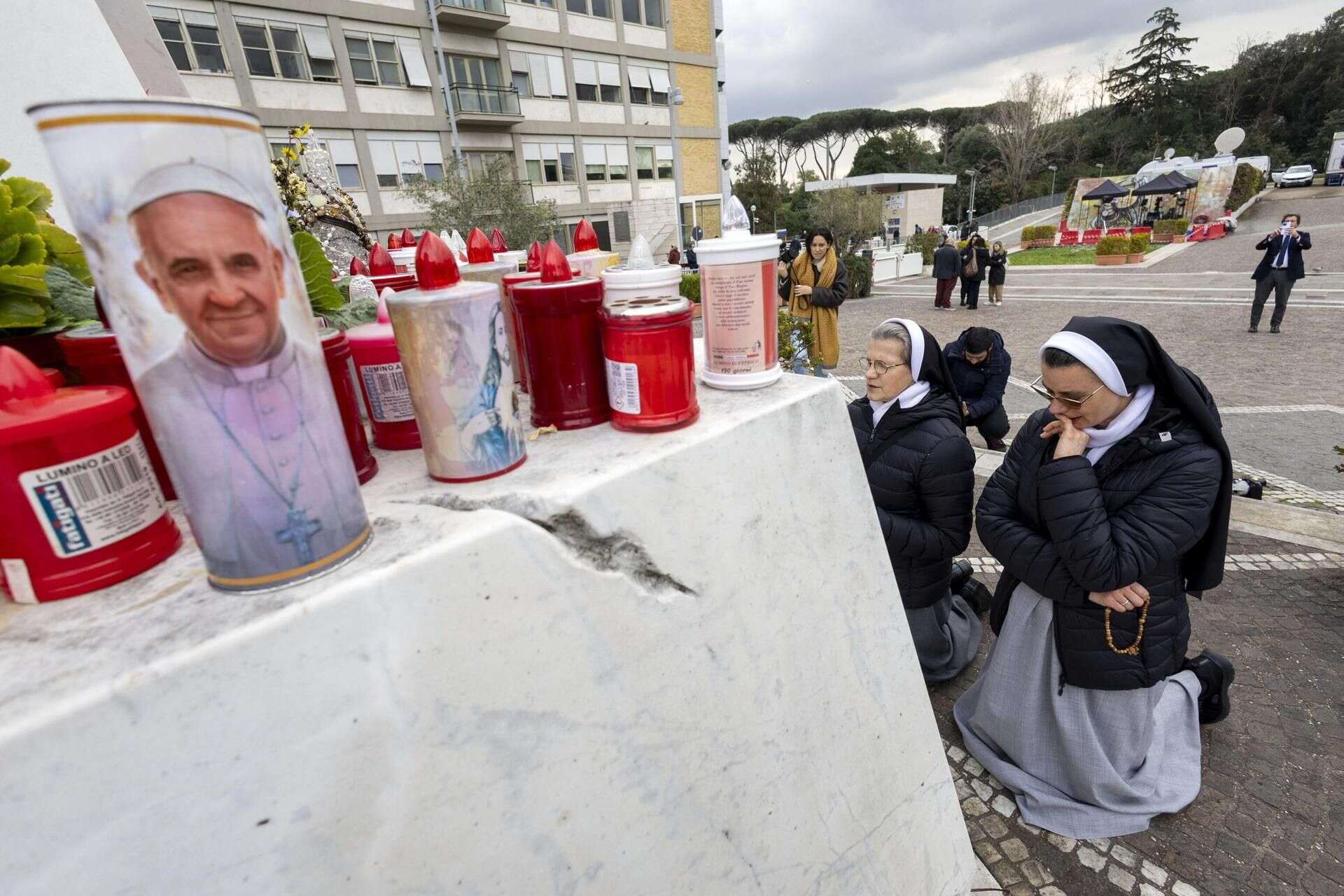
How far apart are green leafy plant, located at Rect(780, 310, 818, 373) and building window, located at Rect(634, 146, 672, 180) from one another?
23.0 meters

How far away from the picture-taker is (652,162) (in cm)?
2720

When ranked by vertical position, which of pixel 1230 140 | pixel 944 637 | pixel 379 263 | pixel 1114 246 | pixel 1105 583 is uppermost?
pixel 1230 140

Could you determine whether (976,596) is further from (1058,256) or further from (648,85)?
(648,85)

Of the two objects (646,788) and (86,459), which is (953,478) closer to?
(646,788)

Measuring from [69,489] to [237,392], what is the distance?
12.9 inches

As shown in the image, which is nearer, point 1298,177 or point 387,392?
point 387,392

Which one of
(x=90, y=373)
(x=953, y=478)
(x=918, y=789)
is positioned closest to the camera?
(x=90, y=373)

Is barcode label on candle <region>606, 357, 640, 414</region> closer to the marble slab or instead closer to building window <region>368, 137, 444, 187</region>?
the marble slab

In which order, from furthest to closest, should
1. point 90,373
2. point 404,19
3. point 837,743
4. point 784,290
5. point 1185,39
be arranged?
point 1185,39
point 404,19
point 784,290
point 837,743
point 90,373

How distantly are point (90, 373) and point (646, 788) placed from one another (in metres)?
1.33

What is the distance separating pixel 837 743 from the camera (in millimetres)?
1665

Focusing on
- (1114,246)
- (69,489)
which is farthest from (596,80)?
(69,489)

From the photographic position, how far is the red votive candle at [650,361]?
4.08 ft

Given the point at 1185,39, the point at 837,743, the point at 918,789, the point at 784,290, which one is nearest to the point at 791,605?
the point at 837,743
